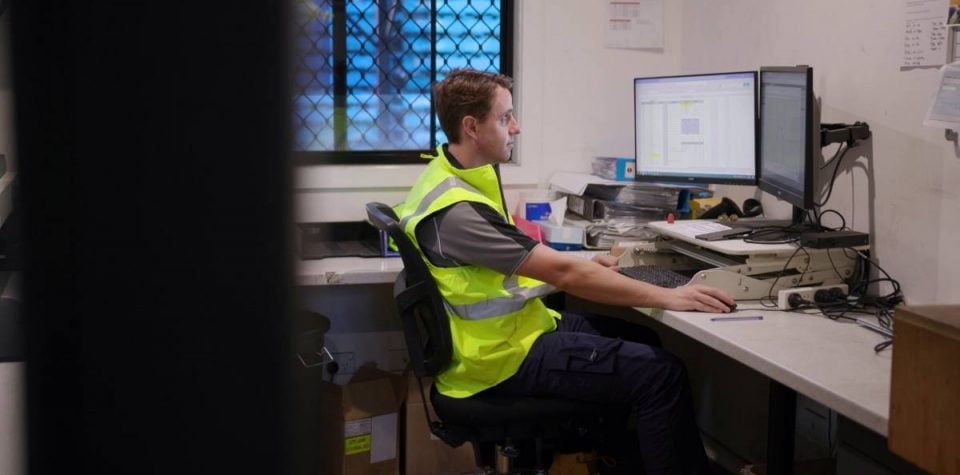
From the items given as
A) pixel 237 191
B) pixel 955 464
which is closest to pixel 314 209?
pixel 237 191

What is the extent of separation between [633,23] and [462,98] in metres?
1.19

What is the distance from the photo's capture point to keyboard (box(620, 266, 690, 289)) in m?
2.45

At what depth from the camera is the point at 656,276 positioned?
8.27 feet

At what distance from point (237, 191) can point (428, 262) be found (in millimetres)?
2099

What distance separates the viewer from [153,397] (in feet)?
1.19

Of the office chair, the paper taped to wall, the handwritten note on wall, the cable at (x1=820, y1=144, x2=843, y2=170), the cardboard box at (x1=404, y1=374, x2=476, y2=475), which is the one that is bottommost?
the cardboard box at (x1=404, y1=374, x2=476, y2=475)

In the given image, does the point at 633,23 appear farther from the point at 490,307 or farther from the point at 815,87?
the point at 490,307

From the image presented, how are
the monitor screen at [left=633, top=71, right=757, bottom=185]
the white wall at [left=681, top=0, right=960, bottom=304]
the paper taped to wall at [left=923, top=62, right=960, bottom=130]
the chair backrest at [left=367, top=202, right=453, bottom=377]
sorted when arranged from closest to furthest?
1. the paper taped to wall at [left=923, top=62, right=960, bottom=130]
2. the white wall at [left=681, top=0, right=960, bottom=304]
3. the chair backrest at [left=367, top=202, right=453, bottom=377]
4. the monitor screen at [left=633, top=71, right=757, bottom=185]

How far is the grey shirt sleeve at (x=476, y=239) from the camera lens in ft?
7.68

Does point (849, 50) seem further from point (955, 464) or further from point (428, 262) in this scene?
point (955, 464)

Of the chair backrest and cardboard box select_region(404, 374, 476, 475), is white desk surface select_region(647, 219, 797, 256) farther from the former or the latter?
cardboard box select_region(404, 374, 476, 475)

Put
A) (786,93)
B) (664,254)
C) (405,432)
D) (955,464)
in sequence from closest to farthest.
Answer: (955,464) < (786,93) < (664,254) < (405,432)

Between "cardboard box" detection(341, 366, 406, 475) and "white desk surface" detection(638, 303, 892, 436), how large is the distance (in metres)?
1.06

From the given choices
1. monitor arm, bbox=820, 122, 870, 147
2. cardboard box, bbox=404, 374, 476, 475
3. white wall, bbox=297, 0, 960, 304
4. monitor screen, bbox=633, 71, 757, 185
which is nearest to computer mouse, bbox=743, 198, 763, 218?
white wall, bbox=297, 0, 960, 304
